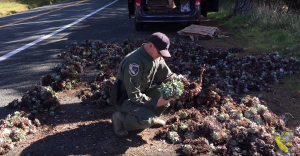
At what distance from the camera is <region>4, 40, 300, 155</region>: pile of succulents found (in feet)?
10.4

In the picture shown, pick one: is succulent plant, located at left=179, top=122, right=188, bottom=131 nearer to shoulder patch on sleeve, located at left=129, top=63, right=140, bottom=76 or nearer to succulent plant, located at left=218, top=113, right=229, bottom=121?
succulent plant, located at left=218, top=113, right=229, bottom=121

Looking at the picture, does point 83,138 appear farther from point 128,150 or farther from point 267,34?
point 267,34

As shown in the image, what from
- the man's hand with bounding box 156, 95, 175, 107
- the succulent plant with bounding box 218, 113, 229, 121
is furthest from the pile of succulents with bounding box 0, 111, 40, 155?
the succulent plant with bounding box 218, 113, 229, 121

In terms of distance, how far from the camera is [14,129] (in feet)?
11.2

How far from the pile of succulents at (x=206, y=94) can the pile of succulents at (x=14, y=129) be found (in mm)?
342

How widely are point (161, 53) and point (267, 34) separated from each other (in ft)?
20.1

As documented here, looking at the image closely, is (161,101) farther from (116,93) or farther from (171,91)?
(116,93)

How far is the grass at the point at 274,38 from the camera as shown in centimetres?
429

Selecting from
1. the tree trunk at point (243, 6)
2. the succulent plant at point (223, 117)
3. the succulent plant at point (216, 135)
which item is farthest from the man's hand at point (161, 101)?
the tree trunk at point (243, 6)

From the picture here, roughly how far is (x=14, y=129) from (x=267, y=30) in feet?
25.6

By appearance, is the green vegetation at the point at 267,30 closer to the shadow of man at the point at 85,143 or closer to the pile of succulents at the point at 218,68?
the pile of succulents at the point at 218,68

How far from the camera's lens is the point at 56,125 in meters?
3.76

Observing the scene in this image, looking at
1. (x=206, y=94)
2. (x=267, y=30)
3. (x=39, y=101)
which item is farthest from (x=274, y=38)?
(x=39, y=101)

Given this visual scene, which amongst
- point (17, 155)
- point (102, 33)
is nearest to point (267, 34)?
point (102, 33)
